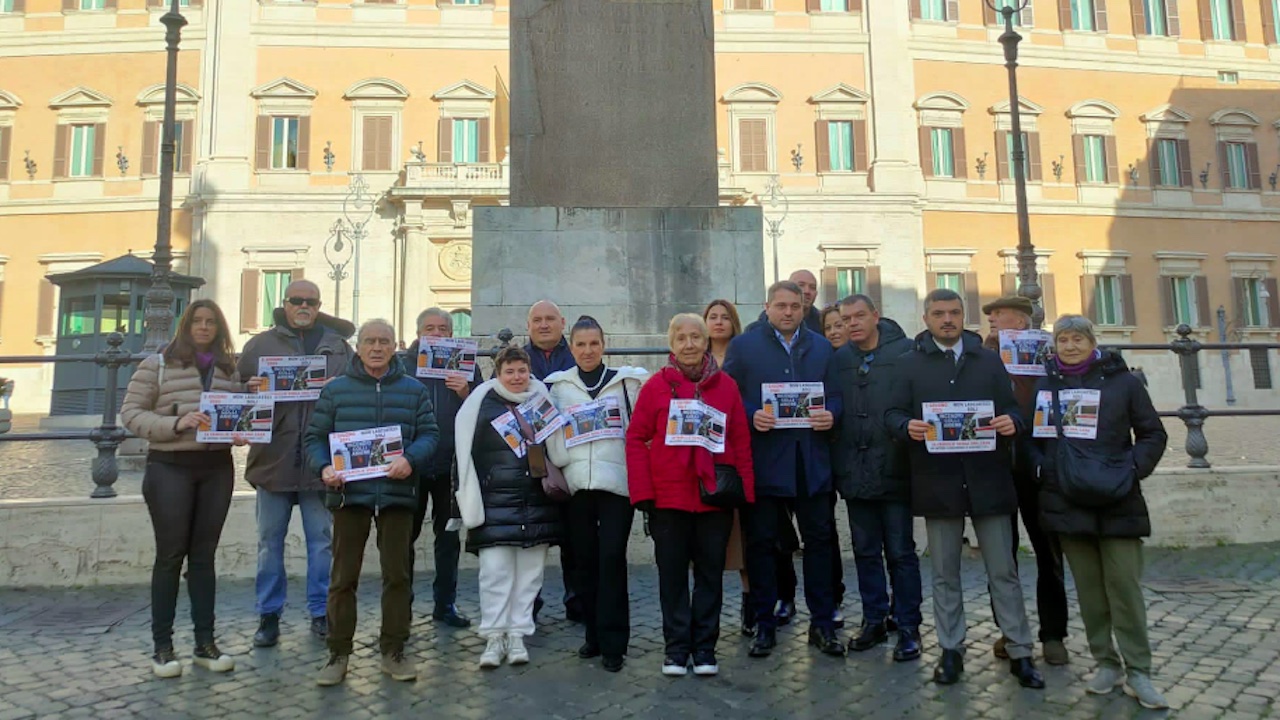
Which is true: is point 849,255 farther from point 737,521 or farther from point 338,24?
point 737,521

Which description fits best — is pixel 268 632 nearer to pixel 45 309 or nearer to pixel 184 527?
pixel 184 527

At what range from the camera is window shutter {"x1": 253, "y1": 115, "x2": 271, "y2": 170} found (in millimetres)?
29406

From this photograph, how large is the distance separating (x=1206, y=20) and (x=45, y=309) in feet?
149

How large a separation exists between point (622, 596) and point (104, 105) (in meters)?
33.7

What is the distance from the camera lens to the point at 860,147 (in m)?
30.8

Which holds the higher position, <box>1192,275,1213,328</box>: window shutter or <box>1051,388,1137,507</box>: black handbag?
<box>1192,275,1213,328</box>: window shutter

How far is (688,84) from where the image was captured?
22.7 ft

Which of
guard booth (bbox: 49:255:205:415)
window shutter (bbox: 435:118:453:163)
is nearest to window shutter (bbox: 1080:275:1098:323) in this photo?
window shutter (bbox: 435:118:453:163)

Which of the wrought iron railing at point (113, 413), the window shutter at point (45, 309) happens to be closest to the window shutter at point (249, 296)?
the window shutter at point (45, 309)

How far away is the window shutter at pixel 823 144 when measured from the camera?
3067cm

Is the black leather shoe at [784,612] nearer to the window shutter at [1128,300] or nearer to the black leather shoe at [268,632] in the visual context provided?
the black leather shoe at [268,632]

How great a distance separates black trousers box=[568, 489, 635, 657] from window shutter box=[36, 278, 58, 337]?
31.3 m

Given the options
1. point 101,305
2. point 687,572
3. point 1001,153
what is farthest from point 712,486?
point 1001,153

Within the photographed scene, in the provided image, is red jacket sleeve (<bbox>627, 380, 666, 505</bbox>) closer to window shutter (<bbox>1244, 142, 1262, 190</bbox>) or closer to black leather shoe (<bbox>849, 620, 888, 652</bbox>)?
black leather shoe (<bbox>849, 620, 888, 652</bbox>)
